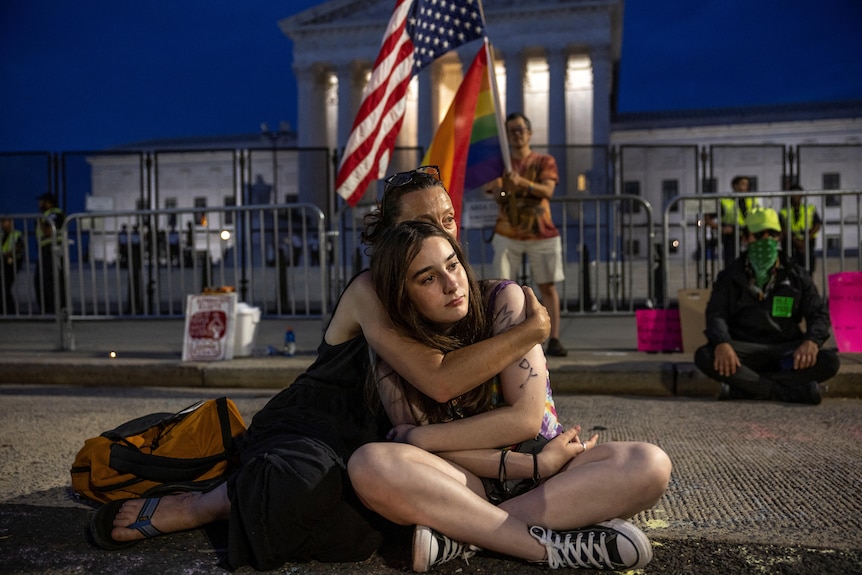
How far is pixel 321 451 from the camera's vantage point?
7.89ft

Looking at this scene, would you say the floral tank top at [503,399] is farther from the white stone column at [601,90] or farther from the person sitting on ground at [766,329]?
the white stone column at [601,90]

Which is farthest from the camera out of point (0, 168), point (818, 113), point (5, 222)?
point (818, 113)

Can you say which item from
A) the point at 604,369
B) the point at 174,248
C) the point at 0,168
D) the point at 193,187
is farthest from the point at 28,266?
the point at 193,187

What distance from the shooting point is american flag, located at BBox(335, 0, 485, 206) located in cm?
575

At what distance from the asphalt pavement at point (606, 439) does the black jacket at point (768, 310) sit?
1.49ft

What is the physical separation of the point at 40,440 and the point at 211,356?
2.34 meters

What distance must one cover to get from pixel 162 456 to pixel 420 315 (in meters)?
1.12

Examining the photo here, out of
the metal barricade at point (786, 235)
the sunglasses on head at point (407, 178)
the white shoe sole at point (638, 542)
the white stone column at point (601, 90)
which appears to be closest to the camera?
the white shoe sole at point (638, 542)

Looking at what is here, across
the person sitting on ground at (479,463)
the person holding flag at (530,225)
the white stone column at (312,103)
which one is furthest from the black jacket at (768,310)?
the white stone column at (312,103)

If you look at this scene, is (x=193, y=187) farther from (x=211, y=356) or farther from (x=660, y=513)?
(x=660, y=513)

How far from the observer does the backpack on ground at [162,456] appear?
2789mm

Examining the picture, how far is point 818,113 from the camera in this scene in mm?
48406

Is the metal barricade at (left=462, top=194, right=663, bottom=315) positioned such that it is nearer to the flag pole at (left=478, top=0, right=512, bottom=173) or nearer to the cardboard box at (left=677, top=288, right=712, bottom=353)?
the cardboard box at (left=677, top=288, right=712, bottom=353)

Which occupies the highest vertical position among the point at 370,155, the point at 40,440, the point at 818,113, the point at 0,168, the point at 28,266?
the point at 818,113
